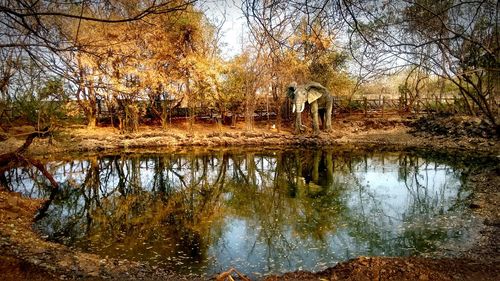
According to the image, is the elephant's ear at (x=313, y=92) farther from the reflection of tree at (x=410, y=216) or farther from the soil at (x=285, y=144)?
the reflection of tree at (x=410, y=216)

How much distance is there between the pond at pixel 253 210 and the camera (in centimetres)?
699

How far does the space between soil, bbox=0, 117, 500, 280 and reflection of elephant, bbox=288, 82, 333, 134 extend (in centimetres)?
73

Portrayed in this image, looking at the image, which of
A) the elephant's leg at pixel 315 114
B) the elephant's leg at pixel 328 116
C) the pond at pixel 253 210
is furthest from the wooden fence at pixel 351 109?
the pond at pixel 253 210

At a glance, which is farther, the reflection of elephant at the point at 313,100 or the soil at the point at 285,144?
the reflection of elephant at the point at 313,100

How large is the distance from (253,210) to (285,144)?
1151 centimetres

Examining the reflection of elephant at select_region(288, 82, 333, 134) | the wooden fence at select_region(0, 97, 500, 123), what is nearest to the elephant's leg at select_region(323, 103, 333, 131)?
the reflection of elephant at select_region(288, 82, 333, 134)

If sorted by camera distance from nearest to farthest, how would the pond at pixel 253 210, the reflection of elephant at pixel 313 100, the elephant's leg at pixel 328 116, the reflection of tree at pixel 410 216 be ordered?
1. the pond at pixel 253 210
2. the reflection of tree at pixel 410 216
3. the reflection of elephant at pixel 313 100
4. the elephant's leg at pixel 328 116

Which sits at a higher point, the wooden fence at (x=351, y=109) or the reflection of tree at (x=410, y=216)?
the wooden fence at (x=351, y=109)

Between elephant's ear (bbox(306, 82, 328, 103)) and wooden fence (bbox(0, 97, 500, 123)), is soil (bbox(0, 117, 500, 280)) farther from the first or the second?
elephant's ear (bbox(306, 82, 328, 103))

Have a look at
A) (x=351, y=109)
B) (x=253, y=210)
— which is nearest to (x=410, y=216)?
(x=253, y=210)

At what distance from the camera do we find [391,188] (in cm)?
→ 1177

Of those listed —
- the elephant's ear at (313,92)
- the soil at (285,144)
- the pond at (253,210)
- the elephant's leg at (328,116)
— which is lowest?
the pond at (253,210)

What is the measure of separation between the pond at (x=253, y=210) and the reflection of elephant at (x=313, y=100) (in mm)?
5835

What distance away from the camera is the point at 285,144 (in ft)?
69.2
